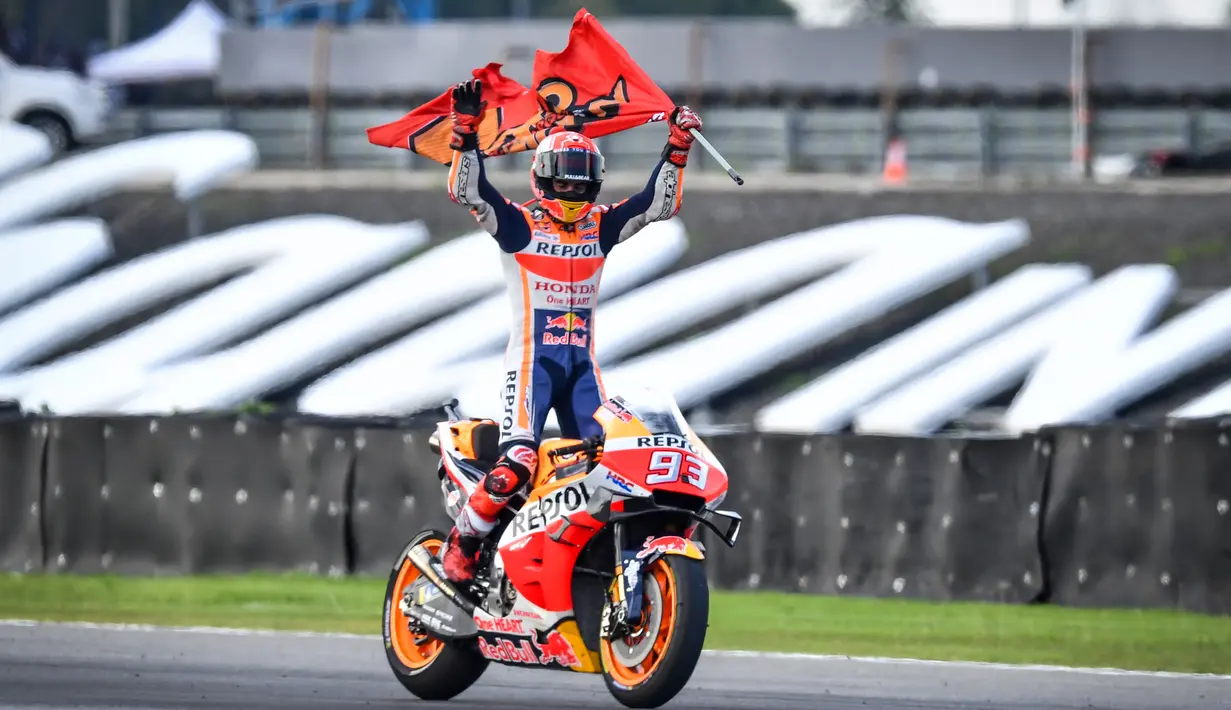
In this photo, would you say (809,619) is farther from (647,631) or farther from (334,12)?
(334,12)

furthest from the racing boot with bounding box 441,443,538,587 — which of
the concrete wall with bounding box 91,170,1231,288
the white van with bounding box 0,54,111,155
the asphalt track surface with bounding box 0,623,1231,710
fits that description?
the white van with bounding box 0,54,111,155

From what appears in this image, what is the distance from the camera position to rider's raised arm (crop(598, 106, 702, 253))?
851 cm

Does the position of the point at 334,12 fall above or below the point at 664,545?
below

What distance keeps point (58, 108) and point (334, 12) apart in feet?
42.0

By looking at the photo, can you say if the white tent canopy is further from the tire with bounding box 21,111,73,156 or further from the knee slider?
the knee slider

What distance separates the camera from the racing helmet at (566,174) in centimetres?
822

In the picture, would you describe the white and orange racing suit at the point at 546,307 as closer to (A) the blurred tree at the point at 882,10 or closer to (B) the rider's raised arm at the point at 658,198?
(B) the rider's raised arm at the point at 658,198

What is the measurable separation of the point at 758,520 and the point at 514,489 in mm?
5455

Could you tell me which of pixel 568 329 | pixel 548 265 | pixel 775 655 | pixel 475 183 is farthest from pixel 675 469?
pixel 775 655

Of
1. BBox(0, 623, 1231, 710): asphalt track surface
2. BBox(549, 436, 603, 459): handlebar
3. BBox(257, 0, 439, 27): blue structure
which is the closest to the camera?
BBox(549, 436, 603, 459): handlebar

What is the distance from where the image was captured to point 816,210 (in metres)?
27.5

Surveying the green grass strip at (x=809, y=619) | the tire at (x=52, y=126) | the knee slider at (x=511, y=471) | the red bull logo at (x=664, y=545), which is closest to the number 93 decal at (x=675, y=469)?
the red bull logo at (x=664, y=545)

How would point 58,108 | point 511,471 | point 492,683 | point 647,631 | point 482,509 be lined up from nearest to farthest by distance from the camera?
1. point 647,631
2. point 511,471
3. point 482,509
4. point 492,683
5. point 58,108

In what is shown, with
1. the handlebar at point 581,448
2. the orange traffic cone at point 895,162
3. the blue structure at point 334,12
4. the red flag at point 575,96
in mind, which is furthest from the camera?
the blue structure at point 334,12
